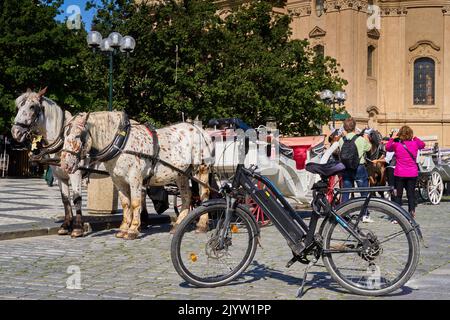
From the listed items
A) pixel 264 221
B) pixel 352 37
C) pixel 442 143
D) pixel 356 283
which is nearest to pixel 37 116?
pixel 264 221

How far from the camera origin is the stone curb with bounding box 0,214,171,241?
1103 cm

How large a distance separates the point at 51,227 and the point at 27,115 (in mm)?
1975

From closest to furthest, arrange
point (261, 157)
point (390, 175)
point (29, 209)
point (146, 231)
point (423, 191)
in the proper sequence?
point (146, 231), point (261, 157), point (29, 209), point (390, 175), point (423, 191)

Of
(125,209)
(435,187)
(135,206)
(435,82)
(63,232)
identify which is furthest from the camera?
(435,82)

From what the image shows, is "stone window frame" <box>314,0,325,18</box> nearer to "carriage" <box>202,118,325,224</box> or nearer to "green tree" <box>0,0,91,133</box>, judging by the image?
"green tree" <box>0,0,91,133</box>

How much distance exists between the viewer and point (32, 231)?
11398 millimetres

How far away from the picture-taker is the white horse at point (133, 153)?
10672 millimetres

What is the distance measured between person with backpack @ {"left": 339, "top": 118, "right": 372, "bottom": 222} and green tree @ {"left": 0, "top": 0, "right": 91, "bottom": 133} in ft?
75.8

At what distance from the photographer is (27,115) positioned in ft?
35.7

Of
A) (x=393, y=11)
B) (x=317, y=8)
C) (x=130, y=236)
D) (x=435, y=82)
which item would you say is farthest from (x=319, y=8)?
(x=130, y=236)

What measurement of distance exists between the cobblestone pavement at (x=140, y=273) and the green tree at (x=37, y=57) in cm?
2617

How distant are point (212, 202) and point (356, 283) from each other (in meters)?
1.55

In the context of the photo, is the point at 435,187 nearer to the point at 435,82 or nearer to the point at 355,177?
the point at 355,177

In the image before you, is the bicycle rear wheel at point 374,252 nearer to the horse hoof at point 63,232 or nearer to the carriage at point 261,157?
the carriage at point 261,157
